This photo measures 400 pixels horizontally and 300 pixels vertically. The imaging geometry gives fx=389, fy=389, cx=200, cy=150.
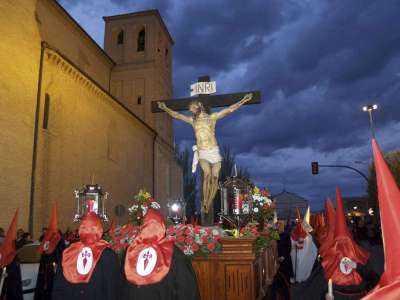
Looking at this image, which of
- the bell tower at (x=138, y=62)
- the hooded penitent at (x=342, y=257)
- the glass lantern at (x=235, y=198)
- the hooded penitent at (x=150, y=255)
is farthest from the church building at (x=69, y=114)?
the hooded penitent at (x=342, y=257)

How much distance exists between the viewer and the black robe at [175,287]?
3.93 meters

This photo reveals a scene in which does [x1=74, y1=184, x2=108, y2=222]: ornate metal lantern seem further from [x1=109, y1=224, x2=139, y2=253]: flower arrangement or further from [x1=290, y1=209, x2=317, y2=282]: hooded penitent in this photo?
[x1=290, y1=209, x2=317, y2=282]: hooded penitent

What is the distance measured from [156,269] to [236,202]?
3.55m

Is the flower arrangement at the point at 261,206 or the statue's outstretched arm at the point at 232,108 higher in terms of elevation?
the statue's outstretched arm at the point at 232,108

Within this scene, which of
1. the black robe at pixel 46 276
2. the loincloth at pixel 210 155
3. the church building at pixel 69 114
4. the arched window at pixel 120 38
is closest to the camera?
the black robe at pixel 46 276

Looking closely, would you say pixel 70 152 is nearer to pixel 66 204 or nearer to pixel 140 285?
pixel 66 204

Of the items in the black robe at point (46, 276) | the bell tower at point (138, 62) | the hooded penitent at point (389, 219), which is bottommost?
the black robe at point (46, 276)

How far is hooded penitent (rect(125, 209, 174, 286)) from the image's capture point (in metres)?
4.05

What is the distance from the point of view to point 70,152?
21.3 m

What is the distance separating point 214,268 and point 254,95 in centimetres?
469

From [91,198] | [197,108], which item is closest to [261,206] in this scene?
[197,108]

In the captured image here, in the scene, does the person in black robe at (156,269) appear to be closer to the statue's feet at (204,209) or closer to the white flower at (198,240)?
the white flower at (198,240)

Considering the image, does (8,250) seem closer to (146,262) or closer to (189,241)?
(189,241)

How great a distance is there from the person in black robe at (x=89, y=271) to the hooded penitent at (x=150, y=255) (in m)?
0.50
